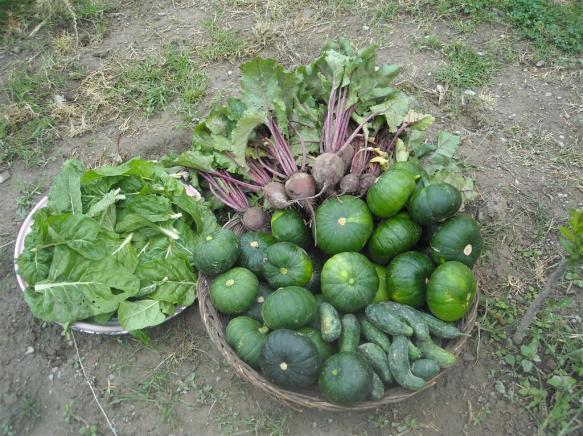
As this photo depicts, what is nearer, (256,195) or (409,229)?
(409,229)

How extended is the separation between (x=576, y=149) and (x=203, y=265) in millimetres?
3355

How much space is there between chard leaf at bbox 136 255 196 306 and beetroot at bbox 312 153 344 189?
1071 millimetres

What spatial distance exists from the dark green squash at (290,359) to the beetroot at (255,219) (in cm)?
96

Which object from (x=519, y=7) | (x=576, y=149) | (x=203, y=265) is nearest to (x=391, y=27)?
(x=519, y=7)

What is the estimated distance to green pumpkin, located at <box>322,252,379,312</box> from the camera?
111 inches

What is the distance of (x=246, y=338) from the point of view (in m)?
2.84

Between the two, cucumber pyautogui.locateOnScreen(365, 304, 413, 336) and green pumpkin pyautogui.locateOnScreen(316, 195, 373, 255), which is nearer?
cucumber pyautogui.locateOnScreen(365, 304, 413, 336)

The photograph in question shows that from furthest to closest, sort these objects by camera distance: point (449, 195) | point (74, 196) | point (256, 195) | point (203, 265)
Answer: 1. point (256, 195)
2. point (74, 196)
3. point (203, 265)
4. point (449, 195)

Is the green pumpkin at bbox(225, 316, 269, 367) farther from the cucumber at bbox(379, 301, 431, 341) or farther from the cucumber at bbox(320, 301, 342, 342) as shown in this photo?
the cucumber at bbox(379, 301, 431, 341)

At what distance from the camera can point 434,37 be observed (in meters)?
5.17

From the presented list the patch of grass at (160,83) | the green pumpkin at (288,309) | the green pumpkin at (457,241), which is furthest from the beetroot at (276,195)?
the patch of grass at (160,83)

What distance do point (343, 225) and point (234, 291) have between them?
765 millimetres

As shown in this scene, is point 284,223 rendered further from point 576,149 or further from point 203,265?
point 576,149

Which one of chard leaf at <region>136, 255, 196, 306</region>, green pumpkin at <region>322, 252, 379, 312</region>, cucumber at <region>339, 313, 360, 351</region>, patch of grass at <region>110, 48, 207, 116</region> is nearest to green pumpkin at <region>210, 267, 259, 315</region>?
chard leaf at <region>136, 255, 196, 306</region>
